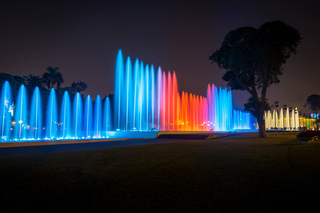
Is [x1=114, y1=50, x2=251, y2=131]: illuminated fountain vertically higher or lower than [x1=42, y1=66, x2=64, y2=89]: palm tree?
lower

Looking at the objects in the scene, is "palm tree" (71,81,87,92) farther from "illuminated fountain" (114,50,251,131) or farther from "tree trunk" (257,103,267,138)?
"tree trunk" (257,103,267,138)

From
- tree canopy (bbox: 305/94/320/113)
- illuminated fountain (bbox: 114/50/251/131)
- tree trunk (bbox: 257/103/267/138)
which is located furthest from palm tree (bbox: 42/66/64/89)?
tree canopy (bbox: 305/94/320/113)

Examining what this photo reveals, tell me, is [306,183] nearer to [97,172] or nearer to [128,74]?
[97,172]

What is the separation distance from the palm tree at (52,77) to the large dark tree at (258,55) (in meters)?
29.5

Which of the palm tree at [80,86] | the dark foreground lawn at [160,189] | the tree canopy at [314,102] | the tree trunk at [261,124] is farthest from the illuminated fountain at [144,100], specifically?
the tree canopy at [314,102]

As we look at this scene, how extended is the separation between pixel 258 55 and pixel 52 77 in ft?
116

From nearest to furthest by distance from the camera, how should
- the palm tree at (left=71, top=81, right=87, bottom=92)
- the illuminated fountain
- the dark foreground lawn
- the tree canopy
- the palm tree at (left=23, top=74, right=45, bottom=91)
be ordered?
the dark foreground lawn < the illuminated fountain < the palm tree at (left=23, top=74, right=45, bottom=91) < the palm tree at (left=71, top=81, right=87, bottom=92) < the tree canopy

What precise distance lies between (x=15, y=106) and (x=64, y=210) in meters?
31.8

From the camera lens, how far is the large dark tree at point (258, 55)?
2002cm

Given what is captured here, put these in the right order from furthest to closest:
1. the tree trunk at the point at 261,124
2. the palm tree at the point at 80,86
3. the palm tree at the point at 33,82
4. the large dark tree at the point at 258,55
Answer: the palm tree at the point at 80,86 → the palm tree at the point at 33,82 → the tree trunk at the point at 261,124 → the large dark tree at the point at 258,55

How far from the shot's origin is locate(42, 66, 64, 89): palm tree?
39.6 metres

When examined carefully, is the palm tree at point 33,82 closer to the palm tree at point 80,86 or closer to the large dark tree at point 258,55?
the palm tree at point 80,86

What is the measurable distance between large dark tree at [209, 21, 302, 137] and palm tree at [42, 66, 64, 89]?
29539 millimetres

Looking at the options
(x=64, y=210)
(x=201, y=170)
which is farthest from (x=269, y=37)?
(x=64, y=210)
